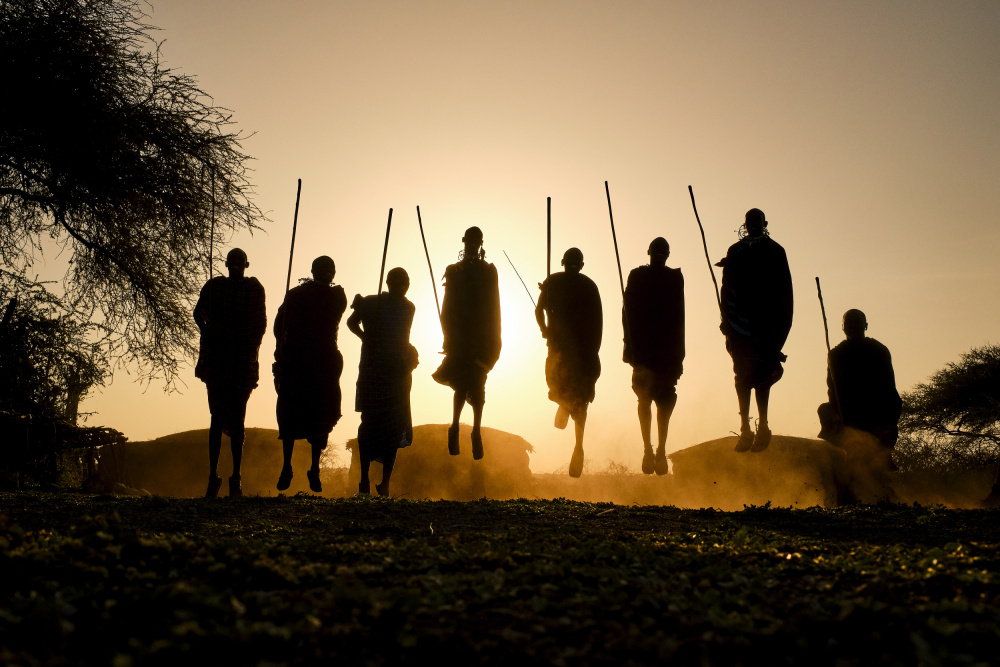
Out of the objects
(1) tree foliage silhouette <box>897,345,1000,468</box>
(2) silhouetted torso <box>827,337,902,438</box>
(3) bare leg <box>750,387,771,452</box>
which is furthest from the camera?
(1) tree foliage silhouette <box>897,345,1000,468</box>

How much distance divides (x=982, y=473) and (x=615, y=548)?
33.0 metres

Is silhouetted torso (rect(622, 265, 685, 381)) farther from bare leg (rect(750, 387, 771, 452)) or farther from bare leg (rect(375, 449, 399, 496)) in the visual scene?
bare leg (rect(375, 449, 399, 496))

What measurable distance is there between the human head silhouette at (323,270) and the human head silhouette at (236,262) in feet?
3.08

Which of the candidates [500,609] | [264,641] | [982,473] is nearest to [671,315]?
[500,609]

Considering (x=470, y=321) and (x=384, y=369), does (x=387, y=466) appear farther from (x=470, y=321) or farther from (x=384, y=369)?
(x=470, y=321)

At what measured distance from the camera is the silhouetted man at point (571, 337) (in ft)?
36.9

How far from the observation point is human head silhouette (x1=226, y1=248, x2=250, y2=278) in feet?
34.2

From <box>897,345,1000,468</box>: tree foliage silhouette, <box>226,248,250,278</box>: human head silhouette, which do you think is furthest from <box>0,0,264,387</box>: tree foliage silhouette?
<box>897,345,1000,468</box>: tree foliage silhouette

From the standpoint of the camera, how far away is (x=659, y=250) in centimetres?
1104

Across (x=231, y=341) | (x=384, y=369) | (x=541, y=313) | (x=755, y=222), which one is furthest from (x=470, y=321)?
(x=755, y=222)

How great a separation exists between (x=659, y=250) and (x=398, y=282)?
11.6 ft

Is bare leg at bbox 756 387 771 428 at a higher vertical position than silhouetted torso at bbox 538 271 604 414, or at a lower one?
lower

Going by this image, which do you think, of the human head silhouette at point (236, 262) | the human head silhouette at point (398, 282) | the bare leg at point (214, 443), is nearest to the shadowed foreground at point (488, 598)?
the bare leg at point (214, 443)

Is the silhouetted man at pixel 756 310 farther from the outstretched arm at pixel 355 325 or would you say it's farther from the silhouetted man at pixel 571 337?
the outstretched arm at pixel 355 325
